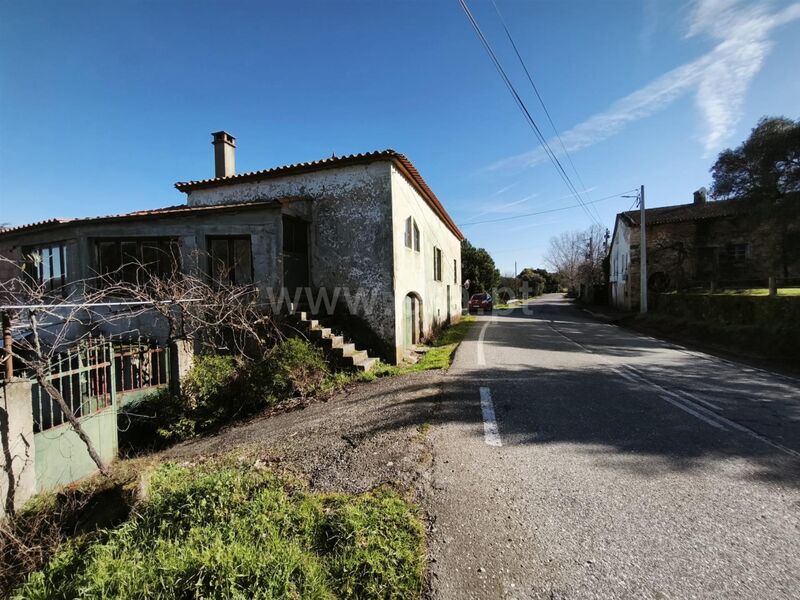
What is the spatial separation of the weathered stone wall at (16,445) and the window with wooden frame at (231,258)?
545 cm

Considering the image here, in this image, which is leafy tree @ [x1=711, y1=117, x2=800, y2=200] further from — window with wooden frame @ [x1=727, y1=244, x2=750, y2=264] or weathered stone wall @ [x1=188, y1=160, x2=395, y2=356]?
weathered stone wall @ [x1=188, y1=160, x2=395, y2=356]

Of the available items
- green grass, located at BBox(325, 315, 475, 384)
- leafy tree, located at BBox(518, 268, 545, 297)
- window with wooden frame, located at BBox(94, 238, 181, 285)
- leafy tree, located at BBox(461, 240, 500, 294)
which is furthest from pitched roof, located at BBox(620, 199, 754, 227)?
leafy tree, located at BBox(518, 268, 545, 297)

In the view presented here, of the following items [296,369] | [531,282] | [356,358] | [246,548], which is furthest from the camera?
[531,282]

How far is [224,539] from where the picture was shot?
2768mm

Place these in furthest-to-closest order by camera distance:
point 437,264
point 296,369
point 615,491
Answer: point 437,264, point 296,369, point 615,491

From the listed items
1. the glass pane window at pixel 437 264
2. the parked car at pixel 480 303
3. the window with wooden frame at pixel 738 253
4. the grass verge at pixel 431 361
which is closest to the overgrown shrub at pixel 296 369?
the grass verge at pixel 431 361

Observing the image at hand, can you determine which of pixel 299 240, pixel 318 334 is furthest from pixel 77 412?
pixel 299 240

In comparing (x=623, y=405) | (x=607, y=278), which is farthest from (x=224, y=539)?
(x=607, y=278)

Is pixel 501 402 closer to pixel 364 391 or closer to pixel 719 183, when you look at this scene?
pixel 364 391

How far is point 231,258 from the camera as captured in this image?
1001 cm

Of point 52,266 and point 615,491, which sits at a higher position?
point 52,266

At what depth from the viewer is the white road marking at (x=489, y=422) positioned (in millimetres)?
4320

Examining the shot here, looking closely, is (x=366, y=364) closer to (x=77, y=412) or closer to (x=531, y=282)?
(x=77, y=412)

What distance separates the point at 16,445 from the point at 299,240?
6.83 metres
